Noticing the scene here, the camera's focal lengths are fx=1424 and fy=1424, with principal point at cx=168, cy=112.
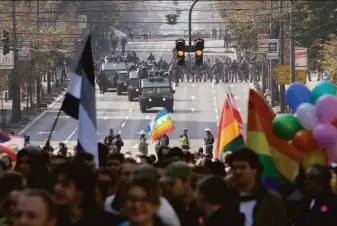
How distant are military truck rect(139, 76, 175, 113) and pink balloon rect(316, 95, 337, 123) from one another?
5169 centimetres

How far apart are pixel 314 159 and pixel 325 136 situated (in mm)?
280

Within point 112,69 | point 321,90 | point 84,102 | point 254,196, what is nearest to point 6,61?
point 112,69

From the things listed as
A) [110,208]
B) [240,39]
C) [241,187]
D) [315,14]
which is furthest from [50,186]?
[240,39]

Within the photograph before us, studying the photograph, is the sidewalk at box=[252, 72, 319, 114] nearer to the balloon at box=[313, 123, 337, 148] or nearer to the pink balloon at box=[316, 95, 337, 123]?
the pink balloon at box=[316, 95, 337, 123]

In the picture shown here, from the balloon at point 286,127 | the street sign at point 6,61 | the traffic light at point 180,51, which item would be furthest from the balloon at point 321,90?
the street sign at point 6,61

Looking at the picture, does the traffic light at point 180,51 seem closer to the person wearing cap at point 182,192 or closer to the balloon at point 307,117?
the balloon at point 307,117

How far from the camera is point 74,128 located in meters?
65.3

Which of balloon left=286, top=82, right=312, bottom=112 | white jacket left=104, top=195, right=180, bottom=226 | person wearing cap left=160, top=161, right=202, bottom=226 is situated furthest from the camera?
balloon left=286, top=82, right=312, bottom=112

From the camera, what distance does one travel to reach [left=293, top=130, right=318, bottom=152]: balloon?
1519cm

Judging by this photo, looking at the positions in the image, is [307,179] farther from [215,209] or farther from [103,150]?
[103,150]

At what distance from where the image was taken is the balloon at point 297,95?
639 inches

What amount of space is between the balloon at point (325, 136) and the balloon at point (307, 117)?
0.12m

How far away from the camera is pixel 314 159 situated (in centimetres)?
1533

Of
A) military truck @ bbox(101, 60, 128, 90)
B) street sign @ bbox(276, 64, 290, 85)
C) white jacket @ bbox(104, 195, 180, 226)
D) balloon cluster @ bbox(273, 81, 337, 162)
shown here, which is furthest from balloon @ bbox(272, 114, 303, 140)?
military truck @ bbox(101, 60, 128, 90)
